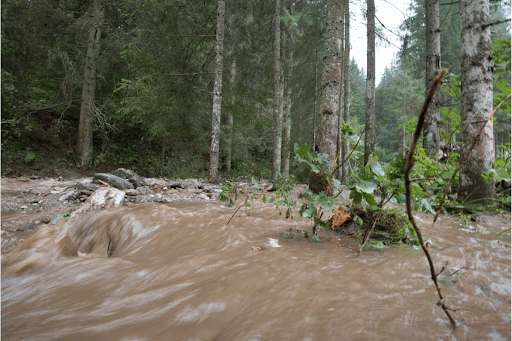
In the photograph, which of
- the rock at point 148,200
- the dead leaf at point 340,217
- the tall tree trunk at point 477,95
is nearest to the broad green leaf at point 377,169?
the dead leaf at point 340,217

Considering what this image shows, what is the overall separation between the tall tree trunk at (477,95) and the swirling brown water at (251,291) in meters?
1.91

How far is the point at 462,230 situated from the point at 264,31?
1203 cm

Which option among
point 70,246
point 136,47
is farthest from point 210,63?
point 70,246

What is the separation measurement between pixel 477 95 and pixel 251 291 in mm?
5038

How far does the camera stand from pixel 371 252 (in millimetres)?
2264

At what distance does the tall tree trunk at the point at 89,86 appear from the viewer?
10586 millimetres

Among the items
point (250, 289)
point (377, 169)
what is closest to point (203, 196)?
point (250, 289)

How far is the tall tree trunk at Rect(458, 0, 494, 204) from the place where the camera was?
13.1ft

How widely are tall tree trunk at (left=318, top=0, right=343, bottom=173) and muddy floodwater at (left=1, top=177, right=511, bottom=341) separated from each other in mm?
2218

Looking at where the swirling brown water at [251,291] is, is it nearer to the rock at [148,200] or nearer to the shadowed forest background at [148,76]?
the rock at [148,200]

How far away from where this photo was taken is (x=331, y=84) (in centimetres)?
449

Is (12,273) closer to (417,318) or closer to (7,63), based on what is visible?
(417,318)

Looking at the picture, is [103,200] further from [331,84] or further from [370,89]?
[370,89]

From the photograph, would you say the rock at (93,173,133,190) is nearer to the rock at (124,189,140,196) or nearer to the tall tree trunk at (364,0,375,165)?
the rock at (124,189,140,196)
